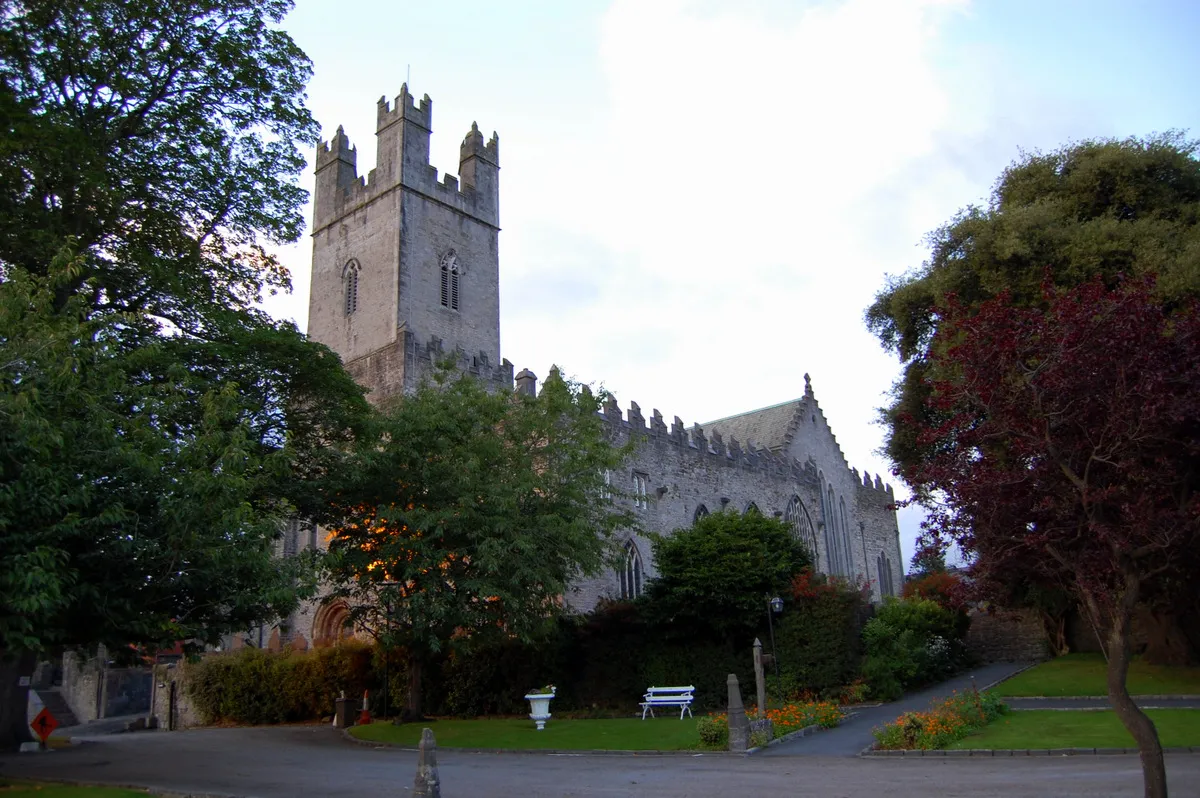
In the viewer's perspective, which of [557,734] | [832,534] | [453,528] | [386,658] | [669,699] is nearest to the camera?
[557,734]

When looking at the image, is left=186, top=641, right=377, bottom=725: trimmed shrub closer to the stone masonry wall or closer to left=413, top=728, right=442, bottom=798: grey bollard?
left=413, top=728, right=442, bottom=798: grey bollard

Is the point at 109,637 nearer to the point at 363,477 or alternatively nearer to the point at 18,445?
→ the point at 18,445

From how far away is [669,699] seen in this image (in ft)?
70.7

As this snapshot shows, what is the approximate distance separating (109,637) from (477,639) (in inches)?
342

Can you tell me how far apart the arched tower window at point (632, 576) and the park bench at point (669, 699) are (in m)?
9.57

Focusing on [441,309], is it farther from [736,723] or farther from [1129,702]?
[1129,702]

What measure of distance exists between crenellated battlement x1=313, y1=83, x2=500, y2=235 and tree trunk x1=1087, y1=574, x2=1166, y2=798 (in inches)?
1251

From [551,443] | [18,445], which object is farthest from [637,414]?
[18,445]

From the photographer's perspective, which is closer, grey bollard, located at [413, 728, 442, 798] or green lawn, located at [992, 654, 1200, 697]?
grey bollard, located at [413, 728, 442, 798]

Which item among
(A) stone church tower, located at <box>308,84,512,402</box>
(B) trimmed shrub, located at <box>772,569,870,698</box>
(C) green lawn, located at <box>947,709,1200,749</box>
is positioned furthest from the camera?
(A) stone church tower, located at <box>308,84,512,402</box>

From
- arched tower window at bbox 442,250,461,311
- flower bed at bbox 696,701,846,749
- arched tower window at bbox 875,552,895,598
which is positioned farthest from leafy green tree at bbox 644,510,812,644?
arched tower window at bbox 875,552,895,598

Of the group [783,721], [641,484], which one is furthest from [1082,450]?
[641,484]

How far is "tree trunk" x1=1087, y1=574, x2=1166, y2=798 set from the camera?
7668mm

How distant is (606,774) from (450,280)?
26.5m
